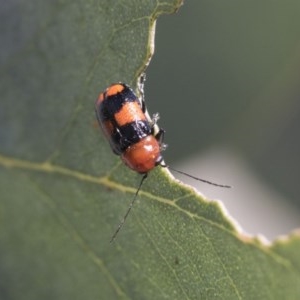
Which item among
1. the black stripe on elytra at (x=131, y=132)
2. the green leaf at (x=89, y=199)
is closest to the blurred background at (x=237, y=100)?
the black stripe on elytra at (x=131, y=132)

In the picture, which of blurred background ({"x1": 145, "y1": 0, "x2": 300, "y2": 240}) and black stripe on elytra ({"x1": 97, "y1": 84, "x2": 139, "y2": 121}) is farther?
blurred background ({"x1": 145, "y1": 0, "x2": 300, "y2": 240})

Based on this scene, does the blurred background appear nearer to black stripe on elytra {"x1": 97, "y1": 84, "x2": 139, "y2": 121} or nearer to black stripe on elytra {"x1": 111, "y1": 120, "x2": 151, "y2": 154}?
black stripe on elytra {"x1": 111, "y1": 120, "x2": 151, "y2": 154}

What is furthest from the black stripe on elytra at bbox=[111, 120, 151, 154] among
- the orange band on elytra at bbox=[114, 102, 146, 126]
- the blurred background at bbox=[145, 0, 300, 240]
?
the blurred background at bbox=[145, 0, 300, 240]

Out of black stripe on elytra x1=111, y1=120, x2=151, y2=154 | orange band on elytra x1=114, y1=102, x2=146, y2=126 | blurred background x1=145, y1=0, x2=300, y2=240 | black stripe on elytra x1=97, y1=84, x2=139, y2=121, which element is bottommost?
blurred background x1=145, y1=0, x2=300, y2=240

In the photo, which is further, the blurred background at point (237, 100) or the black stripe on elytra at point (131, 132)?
the blurred background at point (237, 100)

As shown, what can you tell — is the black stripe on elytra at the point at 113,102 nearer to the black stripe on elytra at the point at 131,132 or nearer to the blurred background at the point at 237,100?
the black stripe on elytra at the point at 131,132

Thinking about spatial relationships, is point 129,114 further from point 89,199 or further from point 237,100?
point 237,100

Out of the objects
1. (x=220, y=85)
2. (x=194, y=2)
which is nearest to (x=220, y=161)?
(x=220, y=85)
